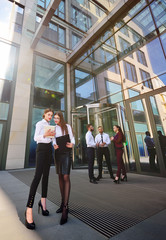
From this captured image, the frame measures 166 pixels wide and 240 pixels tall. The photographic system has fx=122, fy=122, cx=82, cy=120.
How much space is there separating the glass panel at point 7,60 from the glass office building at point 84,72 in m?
0.05

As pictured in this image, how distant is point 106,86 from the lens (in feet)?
20.2

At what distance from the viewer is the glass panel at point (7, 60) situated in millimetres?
6724

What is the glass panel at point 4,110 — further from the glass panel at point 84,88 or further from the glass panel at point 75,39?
the glass panel at point 75,39

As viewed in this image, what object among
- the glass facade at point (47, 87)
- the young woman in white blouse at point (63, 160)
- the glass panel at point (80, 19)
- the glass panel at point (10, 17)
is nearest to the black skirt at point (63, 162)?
the young woman in white blouse at point (63, 160)

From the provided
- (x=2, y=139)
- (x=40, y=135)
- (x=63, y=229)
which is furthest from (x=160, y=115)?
(x=2, y=139)

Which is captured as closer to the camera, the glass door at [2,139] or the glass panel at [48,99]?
the glass door at [2,139]

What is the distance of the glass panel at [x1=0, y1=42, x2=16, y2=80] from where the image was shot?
672cm

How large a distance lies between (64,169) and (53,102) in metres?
6.74

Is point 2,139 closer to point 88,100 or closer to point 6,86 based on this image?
point 6,86

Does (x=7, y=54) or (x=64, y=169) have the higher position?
(x=7, y=54)

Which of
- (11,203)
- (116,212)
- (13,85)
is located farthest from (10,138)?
(116,212)

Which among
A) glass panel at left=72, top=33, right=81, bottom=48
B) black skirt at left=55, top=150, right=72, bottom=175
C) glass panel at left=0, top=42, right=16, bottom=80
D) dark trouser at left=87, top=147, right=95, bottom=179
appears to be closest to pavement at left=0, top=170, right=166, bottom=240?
black skirt at left=55, top=150, right=72, bottom=175

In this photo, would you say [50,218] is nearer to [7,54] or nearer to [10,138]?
[10,138]

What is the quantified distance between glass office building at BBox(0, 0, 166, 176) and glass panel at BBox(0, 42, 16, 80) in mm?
49
